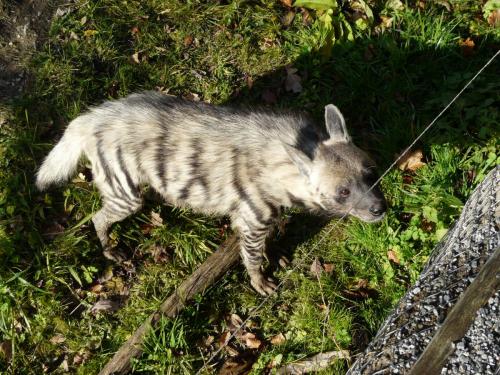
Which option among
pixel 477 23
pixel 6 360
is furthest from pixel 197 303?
pixel 477 23

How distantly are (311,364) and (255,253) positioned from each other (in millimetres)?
941

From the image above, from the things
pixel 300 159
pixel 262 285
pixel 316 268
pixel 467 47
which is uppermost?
pixel 467 47

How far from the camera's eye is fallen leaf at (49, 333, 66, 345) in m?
4.75

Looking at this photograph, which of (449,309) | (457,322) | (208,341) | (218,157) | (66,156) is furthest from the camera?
(208,341)

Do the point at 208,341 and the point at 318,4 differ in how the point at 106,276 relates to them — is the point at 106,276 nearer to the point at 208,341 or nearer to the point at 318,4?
the point at 208,341

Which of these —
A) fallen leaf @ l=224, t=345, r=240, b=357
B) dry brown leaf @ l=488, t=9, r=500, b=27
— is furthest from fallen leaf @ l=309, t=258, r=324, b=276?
dry brown leaf @ l=488, t=9, r=500, b=27

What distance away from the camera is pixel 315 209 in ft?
15.0

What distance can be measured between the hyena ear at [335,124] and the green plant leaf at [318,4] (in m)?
1.83

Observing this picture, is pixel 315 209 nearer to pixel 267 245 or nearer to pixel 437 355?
pixel 267 245

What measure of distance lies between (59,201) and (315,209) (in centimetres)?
230

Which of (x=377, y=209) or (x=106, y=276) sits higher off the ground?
(x=377, y=209)

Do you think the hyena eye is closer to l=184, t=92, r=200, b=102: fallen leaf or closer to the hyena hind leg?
the hyena hind leg

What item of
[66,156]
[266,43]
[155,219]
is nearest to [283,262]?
[155,219]

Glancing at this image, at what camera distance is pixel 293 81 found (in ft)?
18.4
